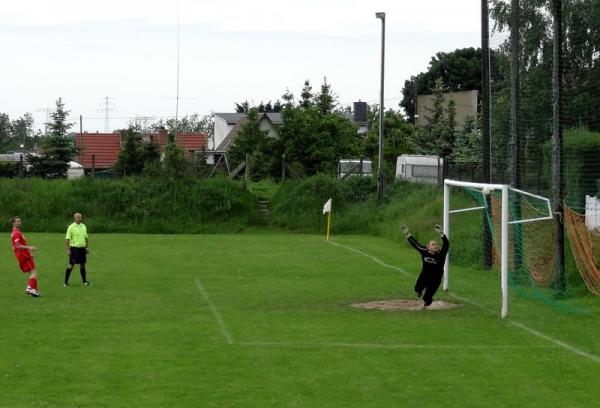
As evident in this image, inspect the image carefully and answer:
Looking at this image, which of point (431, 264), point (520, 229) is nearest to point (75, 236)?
point (431, 264)

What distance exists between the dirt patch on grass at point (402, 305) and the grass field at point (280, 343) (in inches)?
16.9

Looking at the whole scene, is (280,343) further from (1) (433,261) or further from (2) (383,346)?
(1) (433,261)

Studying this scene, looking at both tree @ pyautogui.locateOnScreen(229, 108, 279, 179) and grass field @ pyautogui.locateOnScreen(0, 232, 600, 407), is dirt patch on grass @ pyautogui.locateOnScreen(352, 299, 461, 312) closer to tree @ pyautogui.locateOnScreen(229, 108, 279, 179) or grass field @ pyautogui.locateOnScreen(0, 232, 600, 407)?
grass field @ pyautogui.locateOnScreen(0, 232, 600, 407)

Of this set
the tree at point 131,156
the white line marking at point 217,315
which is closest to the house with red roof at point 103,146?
the tree at point 131,156

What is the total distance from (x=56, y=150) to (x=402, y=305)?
48.7 m

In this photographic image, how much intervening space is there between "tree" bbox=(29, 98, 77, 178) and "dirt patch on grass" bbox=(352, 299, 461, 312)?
47.5 meters

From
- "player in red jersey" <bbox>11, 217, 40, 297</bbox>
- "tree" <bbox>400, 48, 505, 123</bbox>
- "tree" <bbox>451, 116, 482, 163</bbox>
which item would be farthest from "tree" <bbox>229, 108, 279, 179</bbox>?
"player in red jersey" <bbox>11, 217, 40, 297</bbox>

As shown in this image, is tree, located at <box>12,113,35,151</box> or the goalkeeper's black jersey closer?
the goalkeeper's black jersey

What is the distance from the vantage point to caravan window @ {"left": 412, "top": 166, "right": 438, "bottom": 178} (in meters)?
53.7

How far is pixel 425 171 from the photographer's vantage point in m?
54.7

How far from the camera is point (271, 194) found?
53750 mm

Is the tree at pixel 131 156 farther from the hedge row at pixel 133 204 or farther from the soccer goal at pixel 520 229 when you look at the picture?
the soccer goal at pixel 520 229

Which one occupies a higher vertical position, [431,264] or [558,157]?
[558,157]

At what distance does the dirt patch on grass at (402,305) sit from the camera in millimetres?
21328
